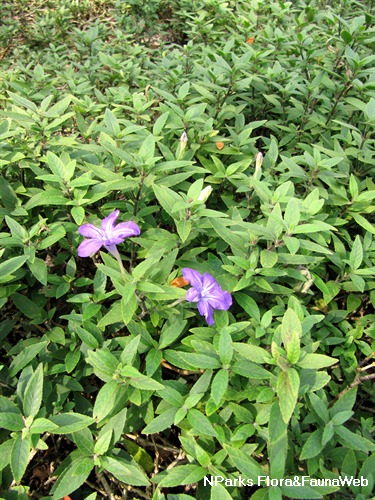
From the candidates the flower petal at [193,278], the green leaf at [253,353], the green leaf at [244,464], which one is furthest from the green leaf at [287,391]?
the flower petal at [193,278]

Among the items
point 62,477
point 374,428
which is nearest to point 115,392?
point 62,477

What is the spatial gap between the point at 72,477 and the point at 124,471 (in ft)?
0.63

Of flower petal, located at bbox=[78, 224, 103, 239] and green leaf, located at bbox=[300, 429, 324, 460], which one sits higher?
flower petal, located at bbox=[78, 224, 103, 239]

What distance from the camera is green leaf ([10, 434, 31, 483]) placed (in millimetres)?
1380

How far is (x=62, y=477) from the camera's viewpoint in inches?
59.4

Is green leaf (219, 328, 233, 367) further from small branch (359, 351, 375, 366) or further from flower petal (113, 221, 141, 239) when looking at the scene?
small branch (359, 351, 375, 366)

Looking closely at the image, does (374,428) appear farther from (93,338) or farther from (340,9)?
(340,9)

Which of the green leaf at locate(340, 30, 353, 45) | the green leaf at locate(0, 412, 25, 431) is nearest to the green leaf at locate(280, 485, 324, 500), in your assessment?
the green leaf at locate(0, 412, 25, 431)

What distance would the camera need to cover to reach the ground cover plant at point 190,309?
1.54 metres

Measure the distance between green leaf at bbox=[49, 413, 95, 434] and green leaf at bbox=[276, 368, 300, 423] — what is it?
70 centimetres

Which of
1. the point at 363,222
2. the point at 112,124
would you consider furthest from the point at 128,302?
the point at 363,222

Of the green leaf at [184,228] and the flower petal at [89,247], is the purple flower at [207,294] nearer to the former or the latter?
the green leaf at [184,228]

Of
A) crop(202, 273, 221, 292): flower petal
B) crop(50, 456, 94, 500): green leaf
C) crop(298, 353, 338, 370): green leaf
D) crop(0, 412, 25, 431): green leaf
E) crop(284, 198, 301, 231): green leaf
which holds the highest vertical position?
crop(284, 198, 301, 231): green leaf

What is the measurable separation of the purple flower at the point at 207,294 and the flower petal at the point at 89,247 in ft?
1.22
